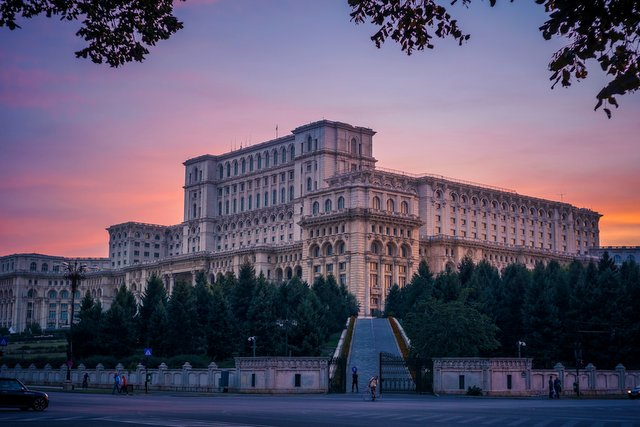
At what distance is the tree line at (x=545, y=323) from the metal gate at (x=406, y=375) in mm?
3476

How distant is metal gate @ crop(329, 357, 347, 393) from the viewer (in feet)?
202

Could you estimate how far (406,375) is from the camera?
65.6 metres

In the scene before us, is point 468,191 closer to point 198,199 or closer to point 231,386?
point 198,199

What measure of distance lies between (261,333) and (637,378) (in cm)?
3408

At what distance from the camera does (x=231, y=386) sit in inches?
2425

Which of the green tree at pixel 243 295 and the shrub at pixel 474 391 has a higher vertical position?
the green tree at pixel 243 295

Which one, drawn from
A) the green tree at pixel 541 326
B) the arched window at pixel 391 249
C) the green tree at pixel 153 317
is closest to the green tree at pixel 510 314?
the green tree at pixel 541 326

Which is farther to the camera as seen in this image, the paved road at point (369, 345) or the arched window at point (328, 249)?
the arched window at point (328, 249)

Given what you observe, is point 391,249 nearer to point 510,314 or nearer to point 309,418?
point 510,314

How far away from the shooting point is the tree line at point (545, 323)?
68.2 m

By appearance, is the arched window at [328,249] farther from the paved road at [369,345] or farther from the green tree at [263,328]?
the green tree at [263,328]

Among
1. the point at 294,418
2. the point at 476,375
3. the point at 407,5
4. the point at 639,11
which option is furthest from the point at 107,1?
the point at 476,375

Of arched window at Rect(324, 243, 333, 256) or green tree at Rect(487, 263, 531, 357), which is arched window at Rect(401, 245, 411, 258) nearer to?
arched window at Rect(324, 243, 333, 256)

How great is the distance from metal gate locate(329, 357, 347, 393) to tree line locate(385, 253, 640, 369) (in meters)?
8.25
